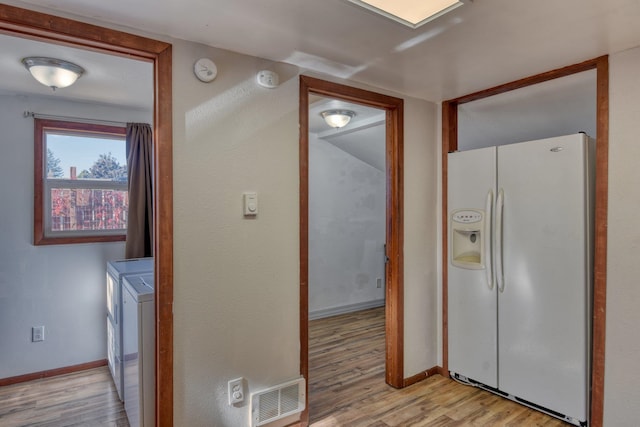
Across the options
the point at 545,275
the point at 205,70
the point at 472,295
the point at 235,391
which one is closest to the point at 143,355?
the point at 235,391

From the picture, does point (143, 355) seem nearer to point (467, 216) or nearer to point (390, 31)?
point (390, 31)

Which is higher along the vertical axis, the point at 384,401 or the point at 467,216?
the point at 467,216

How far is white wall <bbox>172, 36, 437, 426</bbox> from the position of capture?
1787mm

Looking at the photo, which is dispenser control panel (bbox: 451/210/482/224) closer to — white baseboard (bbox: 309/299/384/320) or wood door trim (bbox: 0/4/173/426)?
wood door trim (bbox: 0/4/173/426)

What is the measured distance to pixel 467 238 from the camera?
2650 mm

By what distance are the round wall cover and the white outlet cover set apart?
0.24 metres

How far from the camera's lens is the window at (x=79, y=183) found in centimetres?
278

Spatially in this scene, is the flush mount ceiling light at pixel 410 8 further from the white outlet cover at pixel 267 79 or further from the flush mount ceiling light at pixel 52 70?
the flush mount ceiling light at pixel 52 70

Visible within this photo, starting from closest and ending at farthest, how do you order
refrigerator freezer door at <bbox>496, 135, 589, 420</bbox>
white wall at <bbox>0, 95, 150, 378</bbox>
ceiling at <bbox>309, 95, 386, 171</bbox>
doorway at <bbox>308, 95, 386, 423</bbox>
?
refrigerator freezer door at <bbox>496, 135, 589, 420</bbox> → white wall at <bbox>0, 95, 150, 378</bbox> → ceiling at <bbox>309, 95, 386, 171</bbox> → doorway at <bbox>308, 95, 386, 423</bbox>

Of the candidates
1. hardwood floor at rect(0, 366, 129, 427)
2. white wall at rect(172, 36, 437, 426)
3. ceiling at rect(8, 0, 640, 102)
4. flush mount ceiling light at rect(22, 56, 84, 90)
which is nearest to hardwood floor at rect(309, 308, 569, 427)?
white wall at rect(172, 36, 437, 426)

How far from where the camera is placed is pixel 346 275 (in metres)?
4.55

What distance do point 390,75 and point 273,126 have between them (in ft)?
2.69

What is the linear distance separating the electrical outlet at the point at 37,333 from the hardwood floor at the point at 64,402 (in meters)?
0.31

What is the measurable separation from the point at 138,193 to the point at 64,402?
1.53 meters
